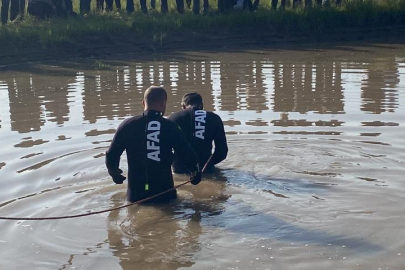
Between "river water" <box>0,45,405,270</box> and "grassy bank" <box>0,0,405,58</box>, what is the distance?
5235 millimetres

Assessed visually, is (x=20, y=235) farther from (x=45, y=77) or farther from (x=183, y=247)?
(x=45, y=77)

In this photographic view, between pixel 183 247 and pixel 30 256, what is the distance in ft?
4.30

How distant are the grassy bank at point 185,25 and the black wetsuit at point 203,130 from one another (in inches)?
534

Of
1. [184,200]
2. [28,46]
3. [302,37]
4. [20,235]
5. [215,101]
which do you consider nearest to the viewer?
Answer: [20,235]

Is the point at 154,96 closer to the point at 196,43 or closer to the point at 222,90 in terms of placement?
the point at 222,90

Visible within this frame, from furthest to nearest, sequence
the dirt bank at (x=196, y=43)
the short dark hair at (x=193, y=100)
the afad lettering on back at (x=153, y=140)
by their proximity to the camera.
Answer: the dirt bank at (x=196, y=43) < the short dark hair at (x=193, y=100) < the afad lettering on back at (x=153, y=140)

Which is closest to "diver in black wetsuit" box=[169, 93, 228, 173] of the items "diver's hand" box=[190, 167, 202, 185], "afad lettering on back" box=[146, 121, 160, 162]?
"diver's hand" box=[190, 167, 202, 185]

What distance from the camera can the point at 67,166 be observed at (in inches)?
378

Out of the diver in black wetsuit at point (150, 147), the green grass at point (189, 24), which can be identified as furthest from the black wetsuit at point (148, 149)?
the green grass at point (189, 24)

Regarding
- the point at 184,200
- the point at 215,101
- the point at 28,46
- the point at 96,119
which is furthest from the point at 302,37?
the point at 184,200

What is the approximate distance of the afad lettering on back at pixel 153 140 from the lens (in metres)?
7.38

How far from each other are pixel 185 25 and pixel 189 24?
0.45 ft

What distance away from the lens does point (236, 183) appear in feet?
28.5

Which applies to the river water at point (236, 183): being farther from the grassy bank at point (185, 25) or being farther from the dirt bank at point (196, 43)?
the grassy bank at point (185, 25)
